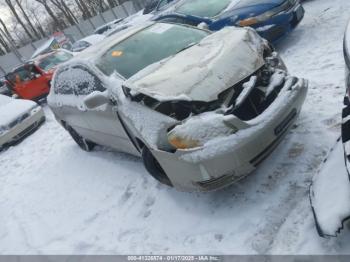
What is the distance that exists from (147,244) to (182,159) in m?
1.01

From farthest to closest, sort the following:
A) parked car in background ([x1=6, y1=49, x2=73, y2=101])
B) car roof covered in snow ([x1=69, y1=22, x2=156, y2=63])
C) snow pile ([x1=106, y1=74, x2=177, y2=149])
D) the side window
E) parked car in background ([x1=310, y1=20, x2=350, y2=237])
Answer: parked car in background ([x1=6, y1=49, x2=73, y2=101]) → car roof covered in snow ([x1=69, y1=22, x2=156, y2=63]) → the side window → snow pile ([x1=106, y1=74, x2=177, y2=149]) → parked car in background ([x1=310, y1=20, x2=350, y2=237])

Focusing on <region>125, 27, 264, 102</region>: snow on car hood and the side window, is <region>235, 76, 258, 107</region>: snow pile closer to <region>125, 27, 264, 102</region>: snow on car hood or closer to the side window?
<region>125, 27, 264, 102</region>: snow on car hood

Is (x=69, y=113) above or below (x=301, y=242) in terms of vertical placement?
above

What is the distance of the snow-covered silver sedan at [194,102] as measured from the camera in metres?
3.07

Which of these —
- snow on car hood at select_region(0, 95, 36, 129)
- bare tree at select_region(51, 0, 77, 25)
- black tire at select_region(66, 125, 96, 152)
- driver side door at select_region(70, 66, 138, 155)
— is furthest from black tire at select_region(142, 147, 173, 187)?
bare tree at select_region(51, 0, 77, 25)

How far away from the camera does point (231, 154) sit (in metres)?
3.02

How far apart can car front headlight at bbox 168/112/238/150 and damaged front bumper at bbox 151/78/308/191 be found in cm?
4

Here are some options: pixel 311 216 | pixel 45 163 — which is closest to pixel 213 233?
pixel 311 216

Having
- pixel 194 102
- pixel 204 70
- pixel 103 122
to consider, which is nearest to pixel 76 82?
pixel 103 122

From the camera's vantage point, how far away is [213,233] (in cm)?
327

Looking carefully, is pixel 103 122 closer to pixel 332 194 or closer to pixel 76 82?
pixel 76 82

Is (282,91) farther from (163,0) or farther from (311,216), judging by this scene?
(163,0)

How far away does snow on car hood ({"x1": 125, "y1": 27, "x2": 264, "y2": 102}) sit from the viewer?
333 centimetres

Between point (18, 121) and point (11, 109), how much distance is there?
605mm
